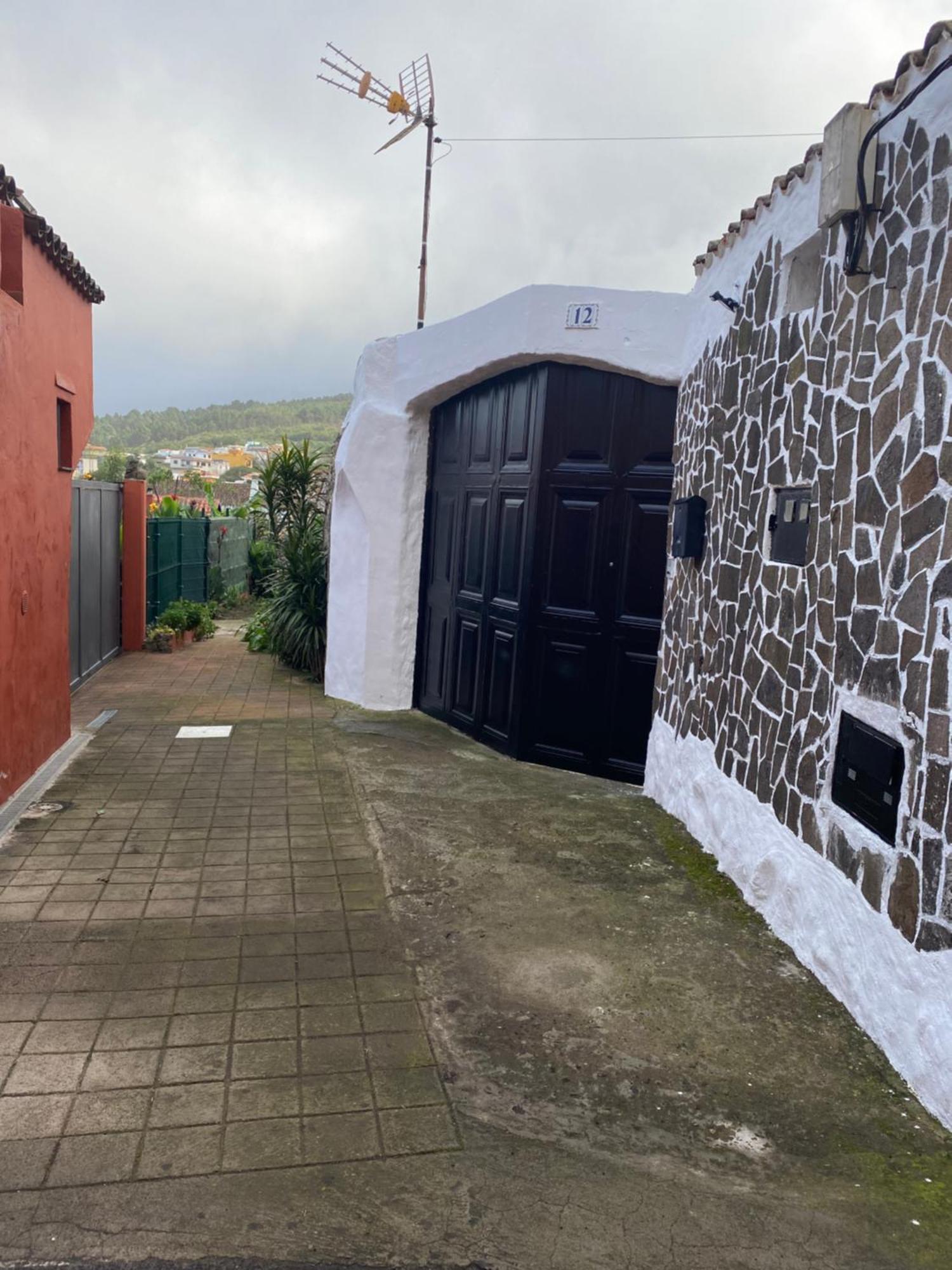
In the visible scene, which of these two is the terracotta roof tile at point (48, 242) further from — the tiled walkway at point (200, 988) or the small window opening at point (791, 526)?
the small window opening at point (791, 526)

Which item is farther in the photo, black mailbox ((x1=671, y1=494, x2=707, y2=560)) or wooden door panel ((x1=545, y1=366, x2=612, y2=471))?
wooden door panel ((x1=545, y1=366, x2=612, y2=471))

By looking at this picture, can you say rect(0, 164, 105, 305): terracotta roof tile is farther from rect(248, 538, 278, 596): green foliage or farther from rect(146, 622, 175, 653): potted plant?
rect(248, 538, 278, 596): green foliage

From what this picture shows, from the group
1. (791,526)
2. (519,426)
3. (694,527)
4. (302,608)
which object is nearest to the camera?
(791,526)

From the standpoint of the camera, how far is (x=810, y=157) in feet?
14.8

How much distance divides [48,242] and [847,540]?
5.23 meters

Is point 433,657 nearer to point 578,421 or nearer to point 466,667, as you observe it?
point 466,667

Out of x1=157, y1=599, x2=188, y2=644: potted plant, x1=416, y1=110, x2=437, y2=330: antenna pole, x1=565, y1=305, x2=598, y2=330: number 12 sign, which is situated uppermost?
x1=416, y1=110, x2=437, y2=330: antenna pole

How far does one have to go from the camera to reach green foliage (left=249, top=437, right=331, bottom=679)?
10844mm

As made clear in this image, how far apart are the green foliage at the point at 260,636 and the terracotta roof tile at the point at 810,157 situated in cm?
743

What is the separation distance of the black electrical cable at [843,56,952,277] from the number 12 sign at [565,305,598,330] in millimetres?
2844

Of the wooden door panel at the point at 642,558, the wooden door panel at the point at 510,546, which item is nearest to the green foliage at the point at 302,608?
the wooden door panel at the point at 510,546

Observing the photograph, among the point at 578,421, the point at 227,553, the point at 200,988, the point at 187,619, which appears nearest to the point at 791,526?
the point at 578,421

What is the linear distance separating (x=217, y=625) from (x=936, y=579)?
13.1m

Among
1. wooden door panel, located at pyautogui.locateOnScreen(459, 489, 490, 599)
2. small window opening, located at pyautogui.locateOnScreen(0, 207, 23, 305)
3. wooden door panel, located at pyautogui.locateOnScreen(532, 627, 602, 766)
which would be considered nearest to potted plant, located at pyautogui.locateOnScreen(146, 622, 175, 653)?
wooden door panel, located at pyautogui.locateOnScreen(459, 489, 490, 599)
